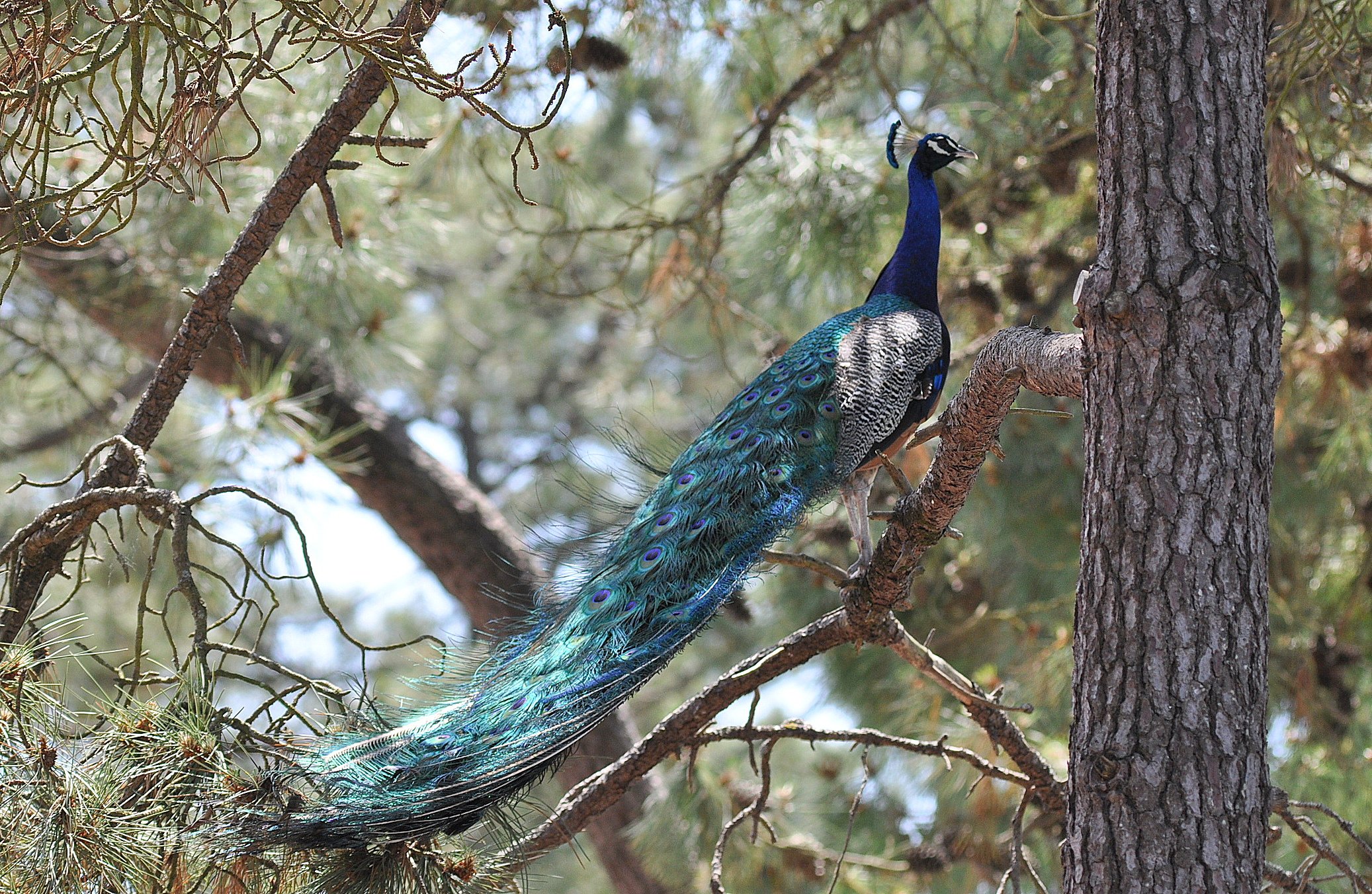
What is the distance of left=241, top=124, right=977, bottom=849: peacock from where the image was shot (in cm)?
173

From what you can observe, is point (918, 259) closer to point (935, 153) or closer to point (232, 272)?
point (935, 153)

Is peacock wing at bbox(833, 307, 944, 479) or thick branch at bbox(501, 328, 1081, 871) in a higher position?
peacock wing at bbox(833, 307, 944, 479)

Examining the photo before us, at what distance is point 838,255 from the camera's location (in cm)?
381

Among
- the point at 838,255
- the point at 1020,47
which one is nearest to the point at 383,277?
the point at 838,255

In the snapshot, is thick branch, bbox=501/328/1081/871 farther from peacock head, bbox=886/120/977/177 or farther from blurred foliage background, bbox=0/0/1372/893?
peacock head, bbox=886/120/977/177

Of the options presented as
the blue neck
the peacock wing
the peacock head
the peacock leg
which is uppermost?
the peacock head

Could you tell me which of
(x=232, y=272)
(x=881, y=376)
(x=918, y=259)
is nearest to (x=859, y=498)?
(x=881, y=376)

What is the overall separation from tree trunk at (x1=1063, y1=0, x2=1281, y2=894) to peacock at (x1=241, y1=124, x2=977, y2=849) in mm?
776

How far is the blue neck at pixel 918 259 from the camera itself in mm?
3227

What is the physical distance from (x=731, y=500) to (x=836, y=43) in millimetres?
1832

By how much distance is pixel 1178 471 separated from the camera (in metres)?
1.52

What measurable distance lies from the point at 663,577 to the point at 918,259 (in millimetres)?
1423

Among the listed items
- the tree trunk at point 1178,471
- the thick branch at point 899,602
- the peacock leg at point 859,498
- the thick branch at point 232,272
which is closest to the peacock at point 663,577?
the peacock leg at point 859,498

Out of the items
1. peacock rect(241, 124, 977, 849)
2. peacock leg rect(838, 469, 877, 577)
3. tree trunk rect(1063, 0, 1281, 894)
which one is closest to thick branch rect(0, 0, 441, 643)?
peacock rect(241, 124, 977, 849)
